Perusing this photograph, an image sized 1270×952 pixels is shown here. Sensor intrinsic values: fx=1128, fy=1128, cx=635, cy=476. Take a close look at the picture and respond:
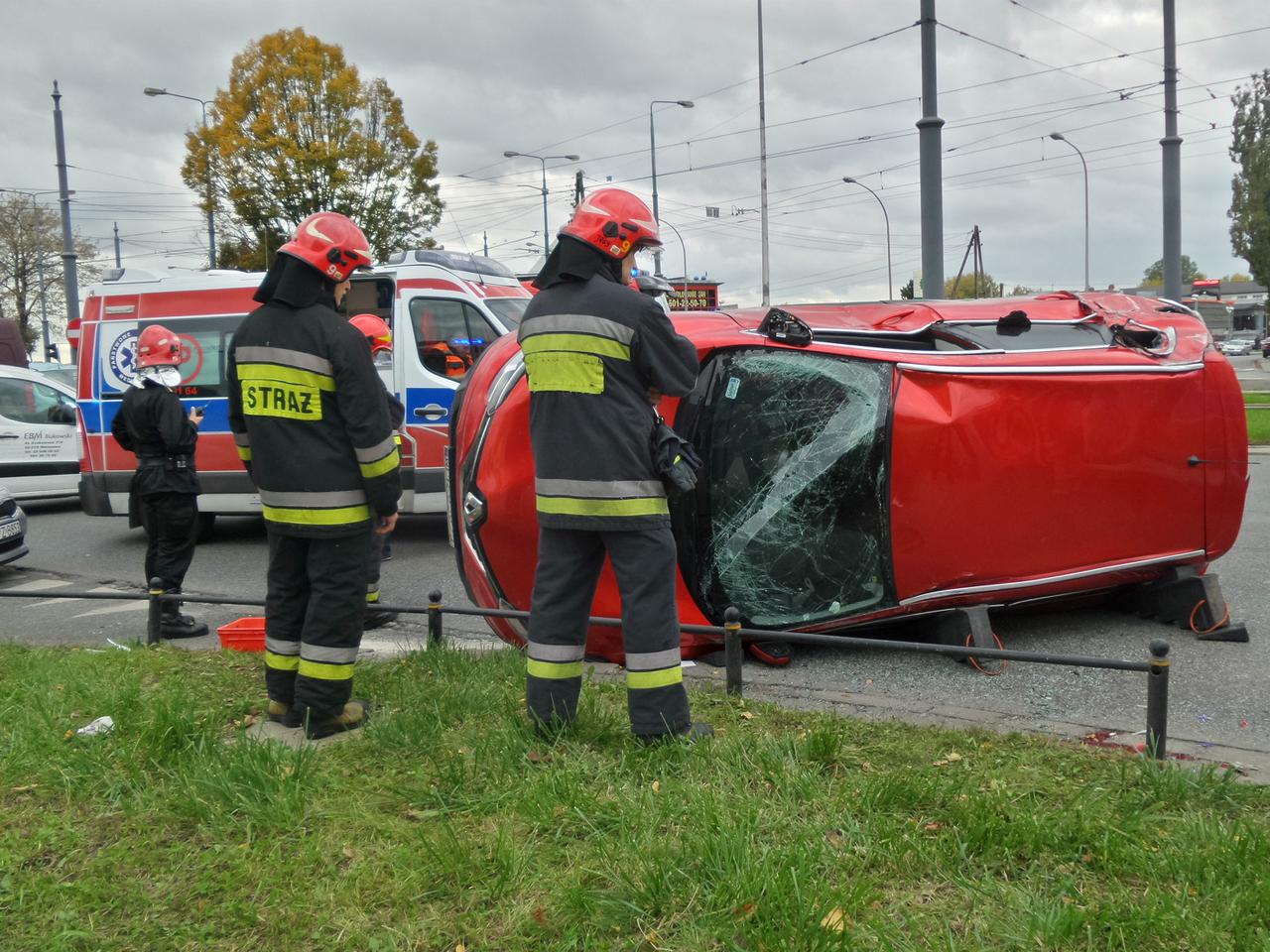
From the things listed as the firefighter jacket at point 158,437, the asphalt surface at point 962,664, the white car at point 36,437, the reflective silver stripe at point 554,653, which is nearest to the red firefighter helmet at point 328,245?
the reflective silver stripe at point 554,653

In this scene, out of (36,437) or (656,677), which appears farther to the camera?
(36,437)

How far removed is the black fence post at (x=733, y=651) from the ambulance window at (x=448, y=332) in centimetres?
576

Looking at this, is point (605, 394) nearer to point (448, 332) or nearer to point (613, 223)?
point (613, 223)

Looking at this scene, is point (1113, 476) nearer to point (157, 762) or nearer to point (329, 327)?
point (329, 327)

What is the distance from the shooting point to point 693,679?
496cm

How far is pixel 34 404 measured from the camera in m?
13.0

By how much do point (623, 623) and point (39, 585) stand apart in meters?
7.01

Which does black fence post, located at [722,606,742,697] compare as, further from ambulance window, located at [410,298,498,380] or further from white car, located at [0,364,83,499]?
white car, located at [0,364,83,499]

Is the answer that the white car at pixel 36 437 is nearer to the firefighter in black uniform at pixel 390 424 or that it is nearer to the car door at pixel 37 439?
the car door at pixel 37 439

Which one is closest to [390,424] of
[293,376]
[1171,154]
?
Answer: [293,376]

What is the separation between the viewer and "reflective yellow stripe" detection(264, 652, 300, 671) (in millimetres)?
4316

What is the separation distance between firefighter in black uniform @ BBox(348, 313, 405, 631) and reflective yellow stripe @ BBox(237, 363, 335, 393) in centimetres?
29

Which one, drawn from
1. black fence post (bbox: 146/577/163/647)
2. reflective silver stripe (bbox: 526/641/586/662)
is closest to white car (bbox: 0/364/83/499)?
black fence post (bbox: 146/577/163/647)

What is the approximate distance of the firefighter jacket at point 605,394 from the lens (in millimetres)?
3701
